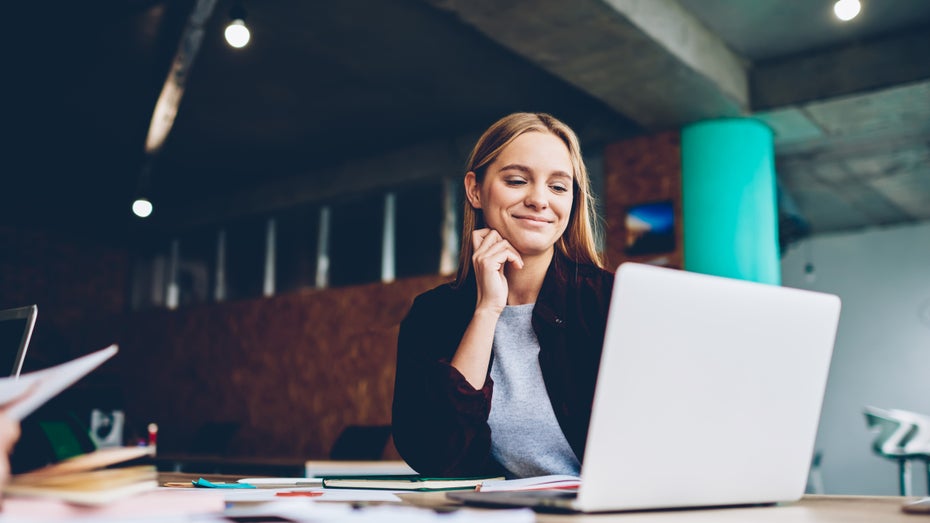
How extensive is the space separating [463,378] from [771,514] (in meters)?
0.63

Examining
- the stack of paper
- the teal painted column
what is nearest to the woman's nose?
the stack of paper

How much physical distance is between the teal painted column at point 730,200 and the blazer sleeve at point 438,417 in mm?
4490

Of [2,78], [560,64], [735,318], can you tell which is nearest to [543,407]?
[735,318]

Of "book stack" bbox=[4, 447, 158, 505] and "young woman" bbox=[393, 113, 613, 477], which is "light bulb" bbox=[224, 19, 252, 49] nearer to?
"young woman" bbox=[393, 113, 613, 477]

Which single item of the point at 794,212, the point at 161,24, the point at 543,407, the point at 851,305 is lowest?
the point at 543,407

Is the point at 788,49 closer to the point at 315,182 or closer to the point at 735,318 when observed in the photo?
the point at 315,182

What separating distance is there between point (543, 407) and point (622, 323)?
0.76 m

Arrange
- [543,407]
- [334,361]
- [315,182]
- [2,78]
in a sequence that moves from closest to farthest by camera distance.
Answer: [543,407]
[2,78]
[334,361]
[315,182]

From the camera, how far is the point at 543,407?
155 centimetres

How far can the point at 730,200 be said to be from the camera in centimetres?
587

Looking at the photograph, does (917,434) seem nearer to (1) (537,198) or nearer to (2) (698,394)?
(1) (537,198)

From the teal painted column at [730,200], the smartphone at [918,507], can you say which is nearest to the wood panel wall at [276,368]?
the teal painted column at [730,200]

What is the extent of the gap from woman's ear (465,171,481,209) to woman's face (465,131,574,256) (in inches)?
2.5

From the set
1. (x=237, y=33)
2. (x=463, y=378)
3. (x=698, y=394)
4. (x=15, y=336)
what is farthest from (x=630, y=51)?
(x=698, y=394)
